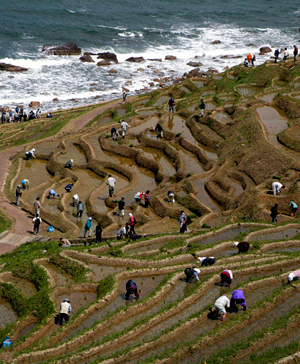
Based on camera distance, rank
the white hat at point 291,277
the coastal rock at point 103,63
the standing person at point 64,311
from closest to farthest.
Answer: the standing person at point 64,311 < the white hat at point 291,277 < the coastal rock at point 103,63

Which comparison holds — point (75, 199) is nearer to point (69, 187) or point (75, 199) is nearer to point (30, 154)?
point (69, 187)

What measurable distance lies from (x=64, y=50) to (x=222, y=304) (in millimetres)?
106550

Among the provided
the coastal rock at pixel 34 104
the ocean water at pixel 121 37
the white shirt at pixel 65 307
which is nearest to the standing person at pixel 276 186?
the white shirt at pixel 65 307

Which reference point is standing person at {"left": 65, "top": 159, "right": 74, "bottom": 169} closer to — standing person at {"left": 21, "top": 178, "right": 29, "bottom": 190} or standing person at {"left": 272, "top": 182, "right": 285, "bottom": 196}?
standing person at {"left": 21, "top": 178, "right": 29, "bottom": 190}

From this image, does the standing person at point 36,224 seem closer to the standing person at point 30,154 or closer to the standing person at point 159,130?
the standing person at point 30,154

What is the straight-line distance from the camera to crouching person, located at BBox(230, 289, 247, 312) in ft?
99.2

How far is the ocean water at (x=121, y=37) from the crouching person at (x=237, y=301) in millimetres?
71960

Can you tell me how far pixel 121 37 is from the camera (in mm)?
144000

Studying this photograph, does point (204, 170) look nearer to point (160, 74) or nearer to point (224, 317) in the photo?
point (224, 317)

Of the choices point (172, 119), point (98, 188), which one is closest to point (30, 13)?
point (172, 119)

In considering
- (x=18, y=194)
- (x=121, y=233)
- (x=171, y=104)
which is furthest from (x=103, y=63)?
(x=121, y=233)

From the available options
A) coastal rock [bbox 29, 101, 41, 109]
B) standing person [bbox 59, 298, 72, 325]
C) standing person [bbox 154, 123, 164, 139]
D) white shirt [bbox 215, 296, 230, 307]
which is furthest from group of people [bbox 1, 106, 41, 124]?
white shirt [bbox 215, 296, 230, 307]

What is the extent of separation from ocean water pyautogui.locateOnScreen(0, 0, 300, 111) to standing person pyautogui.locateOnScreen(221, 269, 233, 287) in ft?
225

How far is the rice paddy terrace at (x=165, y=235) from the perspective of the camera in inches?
1115
